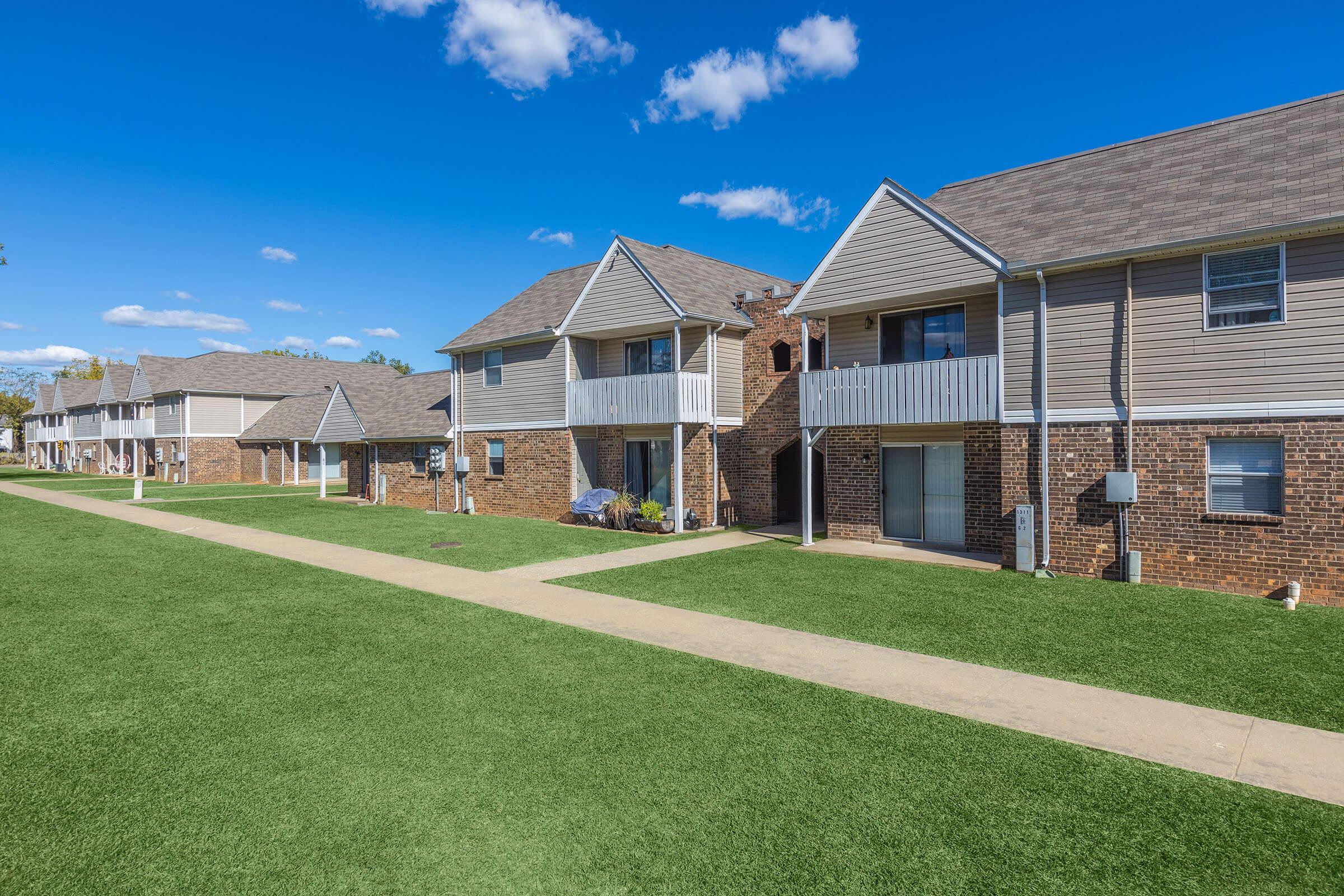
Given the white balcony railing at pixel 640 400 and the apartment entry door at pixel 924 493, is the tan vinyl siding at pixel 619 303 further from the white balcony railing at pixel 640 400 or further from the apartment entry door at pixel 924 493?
the apartment entry door at pixel 924 493

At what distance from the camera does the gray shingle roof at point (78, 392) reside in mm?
59688

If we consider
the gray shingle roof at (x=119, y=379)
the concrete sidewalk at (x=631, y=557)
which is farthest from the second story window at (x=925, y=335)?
the gray shingle roof at (x=119, y=379)

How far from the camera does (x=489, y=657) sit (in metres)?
7.95

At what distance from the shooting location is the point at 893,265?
14.8 m

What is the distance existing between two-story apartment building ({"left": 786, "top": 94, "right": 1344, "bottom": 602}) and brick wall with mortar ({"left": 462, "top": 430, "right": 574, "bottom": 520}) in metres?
8.66

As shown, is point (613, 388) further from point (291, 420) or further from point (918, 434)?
point (291, 420)

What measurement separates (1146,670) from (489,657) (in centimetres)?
715

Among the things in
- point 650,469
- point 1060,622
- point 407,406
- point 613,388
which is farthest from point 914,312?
point 407,406

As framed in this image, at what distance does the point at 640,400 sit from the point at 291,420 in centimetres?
2874

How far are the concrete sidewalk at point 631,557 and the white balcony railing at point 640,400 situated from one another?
3506mm

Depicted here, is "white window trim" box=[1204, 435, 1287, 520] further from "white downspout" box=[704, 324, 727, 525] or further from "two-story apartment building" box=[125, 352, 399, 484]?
"two-story apartment building" box=[125, 352, 399, 484]

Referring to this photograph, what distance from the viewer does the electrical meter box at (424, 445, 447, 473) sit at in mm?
25781

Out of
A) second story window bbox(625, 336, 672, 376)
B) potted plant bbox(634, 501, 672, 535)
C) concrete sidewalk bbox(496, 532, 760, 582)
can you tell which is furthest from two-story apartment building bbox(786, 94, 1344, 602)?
second story window bbox(625, 336, 672, 376)

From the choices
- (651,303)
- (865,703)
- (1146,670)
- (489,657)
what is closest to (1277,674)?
(1146,670)
